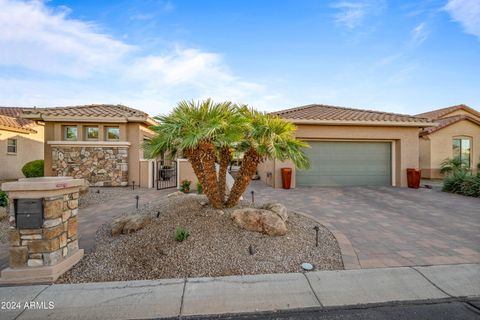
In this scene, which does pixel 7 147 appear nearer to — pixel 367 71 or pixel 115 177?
pixel 115 177

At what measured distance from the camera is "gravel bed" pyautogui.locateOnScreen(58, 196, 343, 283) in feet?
11.2

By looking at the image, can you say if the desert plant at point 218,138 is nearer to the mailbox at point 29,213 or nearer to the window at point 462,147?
the mailbox at point 29,213

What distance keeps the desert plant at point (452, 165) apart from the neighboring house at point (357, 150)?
4616 millimetres

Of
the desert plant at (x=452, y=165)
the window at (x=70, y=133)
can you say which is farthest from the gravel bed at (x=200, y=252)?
the desert plant at (x=452, y=165)

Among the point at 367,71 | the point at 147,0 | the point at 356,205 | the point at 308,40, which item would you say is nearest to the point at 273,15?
the point at 308,40

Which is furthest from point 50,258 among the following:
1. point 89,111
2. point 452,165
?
point 452,165

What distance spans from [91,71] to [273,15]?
8.46 m

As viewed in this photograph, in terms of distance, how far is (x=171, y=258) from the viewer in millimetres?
3641

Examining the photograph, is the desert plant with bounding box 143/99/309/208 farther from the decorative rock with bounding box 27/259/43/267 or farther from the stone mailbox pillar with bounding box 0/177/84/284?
the decorative rock with bounding box 27/259/43/267

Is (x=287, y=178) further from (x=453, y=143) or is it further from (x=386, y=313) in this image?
(x=453, y=143)

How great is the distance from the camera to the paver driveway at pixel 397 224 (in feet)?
12.9

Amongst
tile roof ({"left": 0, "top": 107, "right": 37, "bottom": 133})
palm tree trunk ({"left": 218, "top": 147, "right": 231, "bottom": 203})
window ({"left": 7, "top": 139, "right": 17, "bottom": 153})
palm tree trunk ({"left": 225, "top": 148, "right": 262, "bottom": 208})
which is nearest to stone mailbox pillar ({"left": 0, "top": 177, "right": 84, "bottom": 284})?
palm tree trunk ({"left": 218, "top": 147, "right": 231, "bottom": 203})

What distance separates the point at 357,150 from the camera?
464 inches

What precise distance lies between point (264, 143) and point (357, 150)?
359 inches
